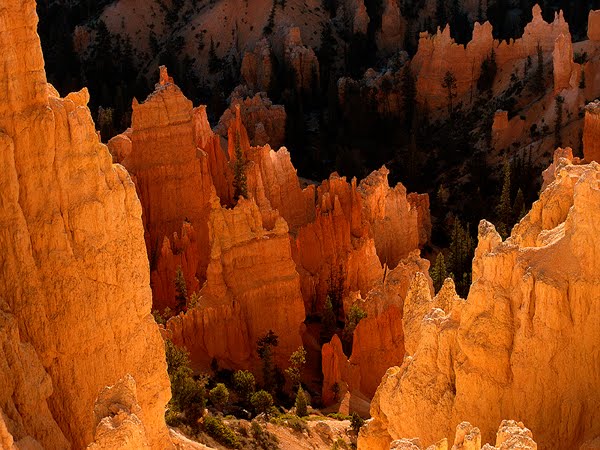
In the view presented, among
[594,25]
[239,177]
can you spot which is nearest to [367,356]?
[239,177]

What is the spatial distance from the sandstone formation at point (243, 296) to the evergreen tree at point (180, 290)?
1.54 metres

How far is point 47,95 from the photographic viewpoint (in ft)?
46.6

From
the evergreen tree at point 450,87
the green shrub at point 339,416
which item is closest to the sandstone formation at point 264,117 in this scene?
the evergreen tree at point 450,87

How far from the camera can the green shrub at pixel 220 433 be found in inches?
835

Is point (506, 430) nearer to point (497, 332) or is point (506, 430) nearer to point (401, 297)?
point (497, 332)

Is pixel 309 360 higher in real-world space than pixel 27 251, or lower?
lower

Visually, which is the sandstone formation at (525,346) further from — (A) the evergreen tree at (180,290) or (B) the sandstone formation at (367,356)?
(A) the evergreen tree at (180,290)

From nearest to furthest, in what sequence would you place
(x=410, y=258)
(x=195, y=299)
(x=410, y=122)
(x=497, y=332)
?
(x=497, y=332), (x=195, y=299), (x=410, y=258), (x=410, y=122)

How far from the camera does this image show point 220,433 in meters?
21.4

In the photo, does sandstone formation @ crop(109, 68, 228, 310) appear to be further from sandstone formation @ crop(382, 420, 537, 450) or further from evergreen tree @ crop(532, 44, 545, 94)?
sandstone formation @ crop(382, 420, 537, 450)

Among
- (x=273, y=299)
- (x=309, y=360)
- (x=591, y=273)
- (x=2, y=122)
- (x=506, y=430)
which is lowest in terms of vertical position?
(x=309, y=360)

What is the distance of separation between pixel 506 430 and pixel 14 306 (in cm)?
664

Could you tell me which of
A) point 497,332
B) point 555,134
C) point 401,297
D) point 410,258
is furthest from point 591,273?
point 555,134

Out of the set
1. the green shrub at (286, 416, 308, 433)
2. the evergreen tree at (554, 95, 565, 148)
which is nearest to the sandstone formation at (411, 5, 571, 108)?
the evergreen tree at (554, 95, 565, 148)
